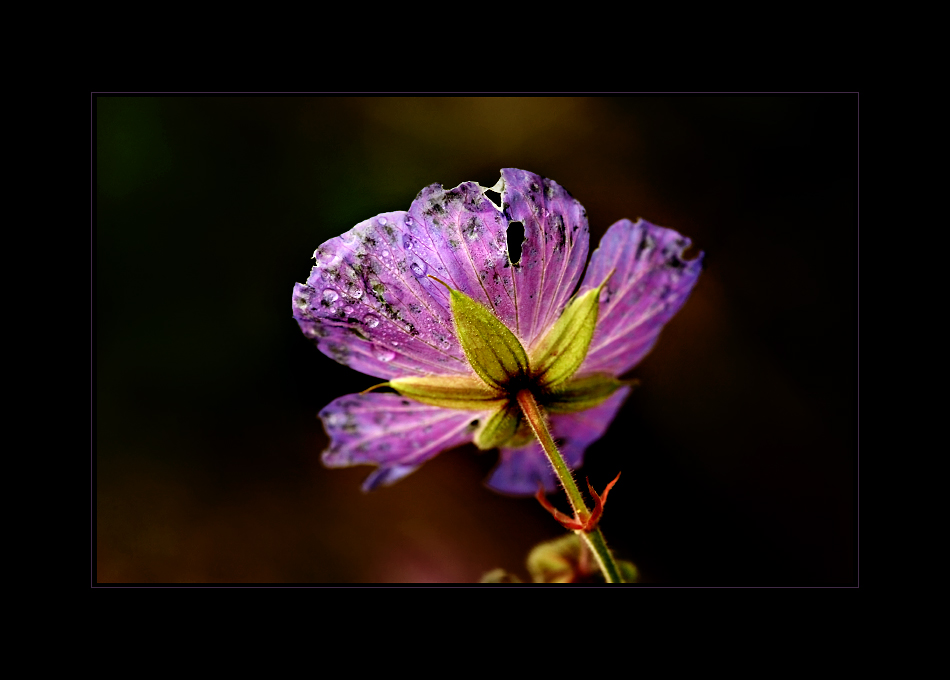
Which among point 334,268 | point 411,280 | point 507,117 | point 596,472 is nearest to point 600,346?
point 411,280

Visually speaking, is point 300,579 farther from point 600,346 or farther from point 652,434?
point 600,346

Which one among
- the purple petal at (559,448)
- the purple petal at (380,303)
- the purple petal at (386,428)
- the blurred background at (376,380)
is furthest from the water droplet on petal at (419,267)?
the blurred background at (376,380)

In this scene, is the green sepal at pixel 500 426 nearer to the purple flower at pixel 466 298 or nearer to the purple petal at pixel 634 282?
the purple flower at pixel 466 298

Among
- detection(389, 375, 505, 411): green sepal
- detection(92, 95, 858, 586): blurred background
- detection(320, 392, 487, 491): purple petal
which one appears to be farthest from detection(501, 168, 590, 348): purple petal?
detection(92, 95, 858, 586): blurred background

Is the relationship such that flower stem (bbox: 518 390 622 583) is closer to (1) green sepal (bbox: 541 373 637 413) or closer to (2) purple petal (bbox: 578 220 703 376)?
(1) green sepal (bbox: 541 373 637 413)

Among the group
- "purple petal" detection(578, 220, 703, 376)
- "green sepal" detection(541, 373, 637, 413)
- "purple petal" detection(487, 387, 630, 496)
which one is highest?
"purple petal" detection(578, 220, 703, 376)

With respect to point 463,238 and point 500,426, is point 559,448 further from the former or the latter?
point 463,238
